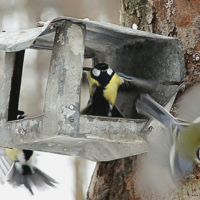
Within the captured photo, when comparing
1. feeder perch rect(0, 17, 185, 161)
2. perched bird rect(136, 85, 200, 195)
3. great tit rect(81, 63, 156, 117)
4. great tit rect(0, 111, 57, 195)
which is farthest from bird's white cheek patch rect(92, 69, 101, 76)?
great tit rect(0, 111, 57, 195)

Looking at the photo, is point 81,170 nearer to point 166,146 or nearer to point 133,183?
point 133,183

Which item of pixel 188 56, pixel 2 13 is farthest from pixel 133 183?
pixel 2 13

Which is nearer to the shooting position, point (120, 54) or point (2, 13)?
point (120, 54)

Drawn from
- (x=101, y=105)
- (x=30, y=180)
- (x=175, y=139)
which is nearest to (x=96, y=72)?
(x=101, y=105)

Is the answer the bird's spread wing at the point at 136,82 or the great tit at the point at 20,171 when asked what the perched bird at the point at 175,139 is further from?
the great tit at the point at 20,171

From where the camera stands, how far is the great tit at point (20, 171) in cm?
197

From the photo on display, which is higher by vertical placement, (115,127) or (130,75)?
(130,75)

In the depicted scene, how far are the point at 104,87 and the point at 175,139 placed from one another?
1.10 ft

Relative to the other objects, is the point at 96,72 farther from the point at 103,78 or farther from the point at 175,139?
the point at 175,139

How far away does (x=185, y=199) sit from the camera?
4.76 feet

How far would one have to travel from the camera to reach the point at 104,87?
1.60 m

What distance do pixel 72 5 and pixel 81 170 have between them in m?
1.38

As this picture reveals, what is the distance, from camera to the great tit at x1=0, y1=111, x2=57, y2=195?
1972mm

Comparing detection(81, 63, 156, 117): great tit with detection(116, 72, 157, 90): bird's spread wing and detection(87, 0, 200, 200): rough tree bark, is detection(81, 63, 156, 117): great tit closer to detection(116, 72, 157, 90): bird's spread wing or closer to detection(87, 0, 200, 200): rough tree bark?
detection(116, 72, 157, 90): bird's spread wing
